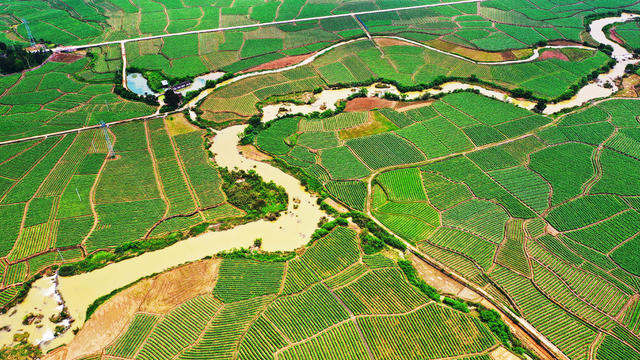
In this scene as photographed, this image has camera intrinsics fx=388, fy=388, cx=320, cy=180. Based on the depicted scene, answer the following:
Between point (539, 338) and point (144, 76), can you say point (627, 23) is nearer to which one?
point (539, 338)

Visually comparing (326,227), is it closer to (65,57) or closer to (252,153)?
(252,153)

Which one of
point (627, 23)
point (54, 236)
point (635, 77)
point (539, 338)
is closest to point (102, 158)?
point (54, 236)

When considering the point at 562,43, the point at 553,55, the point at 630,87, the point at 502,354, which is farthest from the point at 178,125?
the point at 562,43

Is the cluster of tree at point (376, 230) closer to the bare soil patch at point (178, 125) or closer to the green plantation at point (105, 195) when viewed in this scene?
the green plantation at point (105, 195)

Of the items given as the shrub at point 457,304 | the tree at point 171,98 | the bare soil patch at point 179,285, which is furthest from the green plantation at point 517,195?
the bare soil patch at point 179,285

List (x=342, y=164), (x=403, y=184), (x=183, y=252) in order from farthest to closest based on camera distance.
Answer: (x=342, y=164) → (x=403, y=184) → (x=183, y=252)

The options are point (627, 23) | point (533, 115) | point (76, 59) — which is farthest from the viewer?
point (627, 23)
